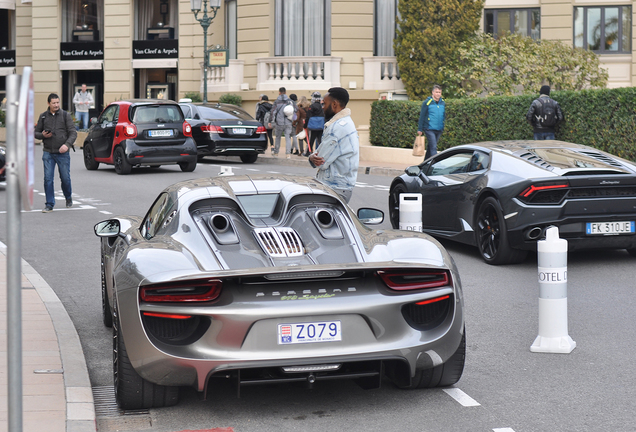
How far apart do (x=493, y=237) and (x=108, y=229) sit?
5045 millimetres

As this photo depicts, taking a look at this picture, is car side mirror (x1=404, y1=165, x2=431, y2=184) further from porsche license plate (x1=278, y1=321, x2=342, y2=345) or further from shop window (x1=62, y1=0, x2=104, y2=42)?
shop window (x1=62, y1=0, x2=104, y2=42)

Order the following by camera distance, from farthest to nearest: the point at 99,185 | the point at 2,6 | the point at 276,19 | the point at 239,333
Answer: the point at 2,6 → the point at 276,19 → the point at 99,185 → the point at 239,333

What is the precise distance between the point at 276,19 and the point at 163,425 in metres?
29.4

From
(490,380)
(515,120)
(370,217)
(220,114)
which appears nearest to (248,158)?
(220,114)

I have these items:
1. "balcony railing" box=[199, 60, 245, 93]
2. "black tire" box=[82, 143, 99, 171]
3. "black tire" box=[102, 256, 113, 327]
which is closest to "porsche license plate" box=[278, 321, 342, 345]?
"black tire" box=[102, 256, 113, 327]

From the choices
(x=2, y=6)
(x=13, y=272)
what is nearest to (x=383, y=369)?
(x=13, y=272)

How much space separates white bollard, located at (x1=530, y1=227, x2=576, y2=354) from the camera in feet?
21.3

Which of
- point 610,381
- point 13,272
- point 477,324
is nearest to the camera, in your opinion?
point 13,272

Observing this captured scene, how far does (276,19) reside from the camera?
1312 inches

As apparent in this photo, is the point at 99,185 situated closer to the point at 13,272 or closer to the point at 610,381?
the point at 610,381

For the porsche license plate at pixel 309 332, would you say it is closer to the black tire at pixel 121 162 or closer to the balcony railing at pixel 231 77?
the black tire at pixel 121 162

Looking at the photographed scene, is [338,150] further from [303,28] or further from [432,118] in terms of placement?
[303,28]

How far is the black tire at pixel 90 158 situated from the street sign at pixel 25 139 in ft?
63.3

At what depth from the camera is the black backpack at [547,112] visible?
2000 cm
